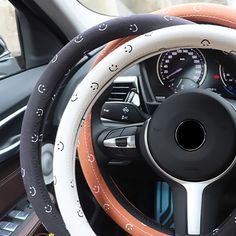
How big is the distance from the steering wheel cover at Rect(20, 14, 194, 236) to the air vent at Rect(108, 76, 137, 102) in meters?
0.52

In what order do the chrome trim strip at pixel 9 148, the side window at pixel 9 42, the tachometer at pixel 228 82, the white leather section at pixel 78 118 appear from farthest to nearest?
the side window at pixel 9 42
the chrome trim strip at pixel 9 148
the tachometer at pixel 228 82
the white leather section at pixel 78 118

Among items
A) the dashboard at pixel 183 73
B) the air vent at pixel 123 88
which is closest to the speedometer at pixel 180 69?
the dashboard at pixel 183 73

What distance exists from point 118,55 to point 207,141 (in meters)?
0.21

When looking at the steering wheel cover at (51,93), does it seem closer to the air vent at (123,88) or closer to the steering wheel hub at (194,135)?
the steering wheel hub at (194,135)

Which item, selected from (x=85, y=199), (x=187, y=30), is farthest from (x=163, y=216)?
(x=187, y=30)

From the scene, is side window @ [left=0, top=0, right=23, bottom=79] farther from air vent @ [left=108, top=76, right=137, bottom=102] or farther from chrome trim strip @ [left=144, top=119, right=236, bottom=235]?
chrome trim strip @ [left=144, top=119, right=236, bottom=235]

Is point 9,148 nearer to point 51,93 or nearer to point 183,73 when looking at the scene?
point 183,73

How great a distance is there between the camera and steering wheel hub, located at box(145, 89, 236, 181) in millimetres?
820

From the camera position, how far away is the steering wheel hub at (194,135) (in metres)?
0.82

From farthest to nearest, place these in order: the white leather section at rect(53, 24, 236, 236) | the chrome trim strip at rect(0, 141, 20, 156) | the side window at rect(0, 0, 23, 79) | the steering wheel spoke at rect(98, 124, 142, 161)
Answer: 1. the side window at rect(0, 0, 23, 79)
2. the chrome trim strip at rect(0, 141, 20, 156)
3. the steering wheel spoke at rect(98, 124, 142, 161)
4. the white leather section at rect(53, 24, 236, 236)

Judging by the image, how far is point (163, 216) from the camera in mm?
1188

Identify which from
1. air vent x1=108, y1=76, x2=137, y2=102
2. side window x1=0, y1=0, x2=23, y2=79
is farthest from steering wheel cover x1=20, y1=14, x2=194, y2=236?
side window x1=0, y1=0, x2=23, y2=79

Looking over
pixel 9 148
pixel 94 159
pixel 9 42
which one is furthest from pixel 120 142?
pixel 9 42

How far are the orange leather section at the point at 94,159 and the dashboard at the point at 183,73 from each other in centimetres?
24
